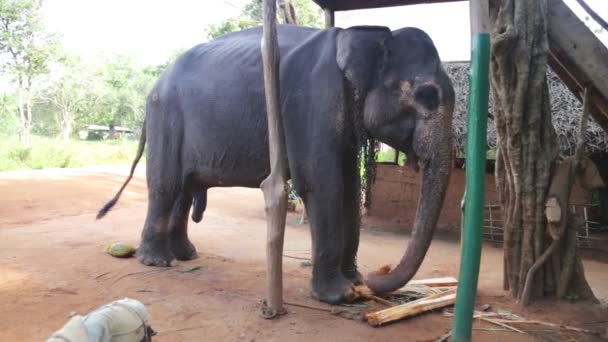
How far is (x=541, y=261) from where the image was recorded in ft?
14.1

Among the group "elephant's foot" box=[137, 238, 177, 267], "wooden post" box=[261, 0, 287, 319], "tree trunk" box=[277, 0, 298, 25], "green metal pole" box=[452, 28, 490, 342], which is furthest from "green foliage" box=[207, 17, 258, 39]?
"green metal pole" box=[452, 28, 490, 342]

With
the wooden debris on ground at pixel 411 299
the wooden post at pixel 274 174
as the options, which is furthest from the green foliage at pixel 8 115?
the wooden debris on ground at pixel 411 299

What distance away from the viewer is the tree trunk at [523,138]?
4.04 m

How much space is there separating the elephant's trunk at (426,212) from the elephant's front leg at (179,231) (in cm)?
280

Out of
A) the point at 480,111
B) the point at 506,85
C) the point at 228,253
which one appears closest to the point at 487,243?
the point at 228,253

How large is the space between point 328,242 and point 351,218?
647 mm

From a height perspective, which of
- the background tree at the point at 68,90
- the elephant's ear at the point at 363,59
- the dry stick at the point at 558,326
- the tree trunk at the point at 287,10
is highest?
the background tree at the point at 68,90

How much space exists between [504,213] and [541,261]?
50cm

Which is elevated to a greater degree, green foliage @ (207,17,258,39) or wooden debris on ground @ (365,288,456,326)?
green foliage @ (207,17,258,39)

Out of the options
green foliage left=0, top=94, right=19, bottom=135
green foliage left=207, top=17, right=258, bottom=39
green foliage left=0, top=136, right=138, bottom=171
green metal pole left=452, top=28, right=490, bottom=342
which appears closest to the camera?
green metal pole left=452, top=28, right=490, bottom=342

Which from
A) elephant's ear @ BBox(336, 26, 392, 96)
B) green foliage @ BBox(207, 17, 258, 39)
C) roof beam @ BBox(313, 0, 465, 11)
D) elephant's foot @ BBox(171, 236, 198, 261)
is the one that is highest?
green foliage @ BBox(207, 17, 258, 39)

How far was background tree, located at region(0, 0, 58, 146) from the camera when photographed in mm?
22594

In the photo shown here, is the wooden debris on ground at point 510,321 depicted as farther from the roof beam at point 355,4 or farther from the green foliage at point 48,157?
the green foliage at point 48,157

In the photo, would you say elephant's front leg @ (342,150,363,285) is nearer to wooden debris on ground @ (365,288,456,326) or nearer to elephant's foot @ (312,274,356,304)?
elephant's foot @ (312,274,356,304)
